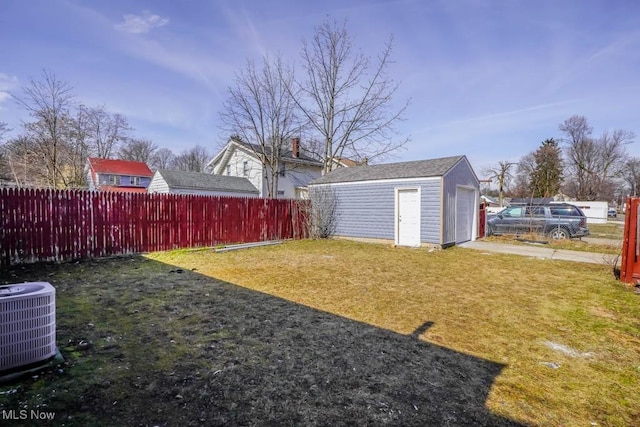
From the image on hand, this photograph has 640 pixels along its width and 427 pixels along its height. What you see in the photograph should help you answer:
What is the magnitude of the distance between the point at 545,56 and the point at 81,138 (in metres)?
22.0

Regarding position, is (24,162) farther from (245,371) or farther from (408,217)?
(245,371)

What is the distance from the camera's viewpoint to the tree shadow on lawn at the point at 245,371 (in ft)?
6.78

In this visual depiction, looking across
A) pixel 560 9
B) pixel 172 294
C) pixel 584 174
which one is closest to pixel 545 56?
pixel 560 9

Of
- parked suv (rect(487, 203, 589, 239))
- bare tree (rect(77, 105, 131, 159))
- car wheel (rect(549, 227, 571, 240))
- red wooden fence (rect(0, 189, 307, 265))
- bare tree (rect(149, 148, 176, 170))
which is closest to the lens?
red wooden fence (rect(0, 189, 307, 265))

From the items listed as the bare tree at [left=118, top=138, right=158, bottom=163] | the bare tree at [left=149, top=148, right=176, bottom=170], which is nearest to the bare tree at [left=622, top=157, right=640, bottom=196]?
the bare tree at [left=149, top=148, right=176, bottom=170]

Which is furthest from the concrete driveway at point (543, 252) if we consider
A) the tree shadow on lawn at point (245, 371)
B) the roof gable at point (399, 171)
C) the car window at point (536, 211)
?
the tree shadow on lawn at point (245, 371)

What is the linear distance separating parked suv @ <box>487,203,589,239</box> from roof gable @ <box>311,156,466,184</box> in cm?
427

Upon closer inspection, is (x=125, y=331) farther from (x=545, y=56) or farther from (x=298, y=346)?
(x=545, y=56)

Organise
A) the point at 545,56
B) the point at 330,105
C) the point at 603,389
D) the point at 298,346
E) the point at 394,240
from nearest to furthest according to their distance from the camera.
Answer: the point at 603,389 → the point at 298,346 → the point at 545,56 → the point at 394,240 → the point at 330,105

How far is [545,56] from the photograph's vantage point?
401 inches

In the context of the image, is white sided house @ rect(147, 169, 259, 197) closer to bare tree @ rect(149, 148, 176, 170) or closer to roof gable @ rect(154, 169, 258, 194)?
roof gable @ rect(154, 169, 258, 194)

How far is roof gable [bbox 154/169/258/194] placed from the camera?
21.1 metres

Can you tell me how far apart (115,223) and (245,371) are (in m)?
7.48

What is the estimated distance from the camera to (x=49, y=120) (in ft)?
49.2
